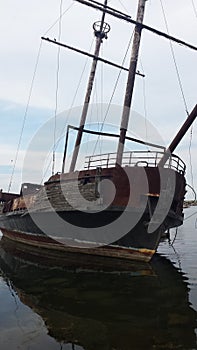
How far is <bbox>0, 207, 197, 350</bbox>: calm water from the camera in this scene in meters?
6.20

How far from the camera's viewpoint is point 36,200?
17.0 meters

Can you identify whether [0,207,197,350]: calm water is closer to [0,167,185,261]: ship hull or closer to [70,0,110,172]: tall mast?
[0,167,185,261]: ship hull

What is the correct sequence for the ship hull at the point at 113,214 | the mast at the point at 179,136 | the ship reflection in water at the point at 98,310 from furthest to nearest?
the mast at the point at 179,136 < the ship hull at the point at 113,214 < the ship reflection in water at the point at 98,310

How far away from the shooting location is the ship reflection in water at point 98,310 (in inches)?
244

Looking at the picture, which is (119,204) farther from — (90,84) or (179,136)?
(90,84)

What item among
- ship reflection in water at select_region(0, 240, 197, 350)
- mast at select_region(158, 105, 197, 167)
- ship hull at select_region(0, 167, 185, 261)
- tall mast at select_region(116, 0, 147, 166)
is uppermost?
tall mast at select_region(116, 0, 147, 166)

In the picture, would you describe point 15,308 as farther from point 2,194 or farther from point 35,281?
point 2,194

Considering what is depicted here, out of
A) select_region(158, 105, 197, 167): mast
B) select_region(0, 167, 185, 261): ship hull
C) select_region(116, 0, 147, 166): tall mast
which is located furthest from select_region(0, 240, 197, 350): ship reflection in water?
select_region(116, 0, 147, 166): tall mast

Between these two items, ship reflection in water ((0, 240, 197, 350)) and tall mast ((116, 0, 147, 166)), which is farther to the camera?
tall mast ((116, 0, 147, 166))

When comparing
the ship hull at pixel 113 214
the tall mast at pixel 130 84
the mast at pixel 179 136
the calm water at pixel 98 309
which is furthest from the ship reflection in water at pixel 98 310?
the tall mast at pixel 130 84

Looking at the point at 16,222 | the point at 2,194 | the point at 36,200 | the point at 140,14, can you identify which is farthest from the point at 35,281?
the point at 2,194

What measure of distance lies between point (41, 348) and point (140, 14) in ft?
51.0

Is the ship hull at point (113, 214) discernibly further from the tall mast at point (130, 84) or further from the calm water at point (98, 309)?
the tall mast at point (130, 84)

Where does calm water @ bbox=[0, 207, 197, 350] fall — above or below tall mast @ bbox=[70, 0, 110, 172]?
→ below
